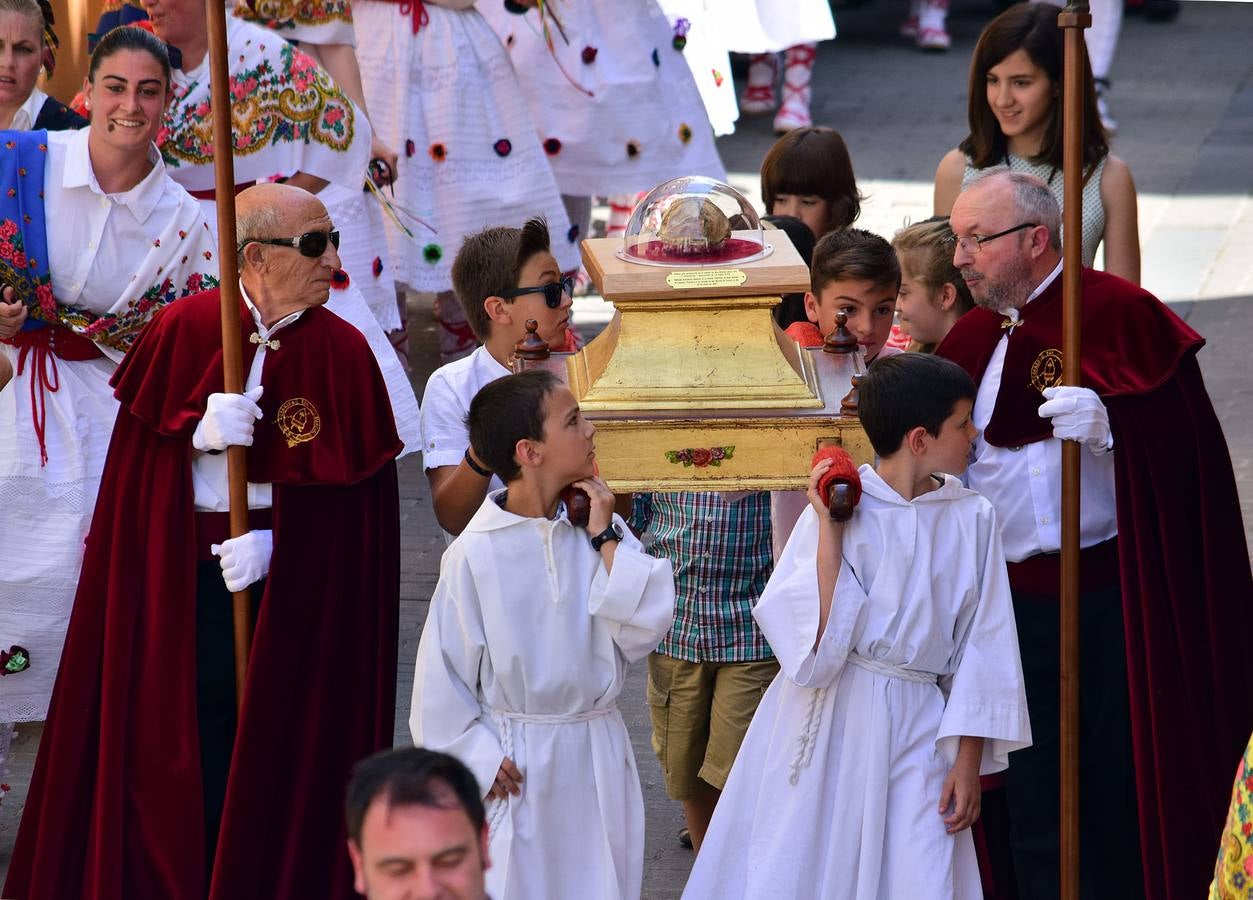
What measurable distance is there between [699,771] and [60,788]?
1.39m

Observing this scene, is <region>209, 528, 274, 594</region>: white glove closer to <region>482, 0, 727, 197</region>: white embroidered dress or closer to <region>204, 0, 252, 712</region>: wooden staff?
<region>204, 0, 252, 712</region>: wooden staff

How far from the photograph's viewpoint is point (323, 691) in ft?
13.4

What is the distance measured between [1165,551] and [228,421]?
6.20 ft

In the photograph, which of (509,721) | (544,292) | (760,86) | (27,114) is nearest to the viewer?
(509,721)

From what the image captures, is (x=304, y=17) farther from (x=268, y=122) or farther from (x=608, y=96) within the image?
(x=608, y=96)

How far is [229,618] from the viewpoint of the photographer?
4.17 meters

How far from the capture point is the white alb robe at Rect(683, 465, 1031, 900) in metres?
3.65

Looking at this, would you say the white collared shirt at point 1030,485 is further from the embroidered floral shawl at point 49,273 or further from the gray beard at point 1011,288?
the embroidered floral shawl at point 49,273

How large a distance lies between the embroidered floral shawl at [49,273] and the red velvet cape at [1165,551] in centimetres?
196

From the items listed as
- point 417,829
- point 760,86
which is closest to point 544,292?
point 417,829

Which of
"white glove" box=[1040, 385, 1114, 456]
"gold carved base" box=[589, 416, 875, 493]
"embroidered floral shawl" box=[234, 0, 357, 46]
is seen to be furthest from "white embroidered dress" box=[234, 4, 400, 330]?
"white glove" box=[1040, 385, 1114, 456]

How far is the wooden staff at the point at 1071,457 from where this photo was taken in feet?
12.7

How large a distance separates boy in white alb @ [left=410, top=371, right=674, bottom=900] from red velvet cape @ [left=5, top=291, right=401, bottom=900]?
0.48 m

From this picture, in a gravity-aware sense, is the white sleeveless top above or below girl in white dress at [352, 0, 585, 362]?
below
